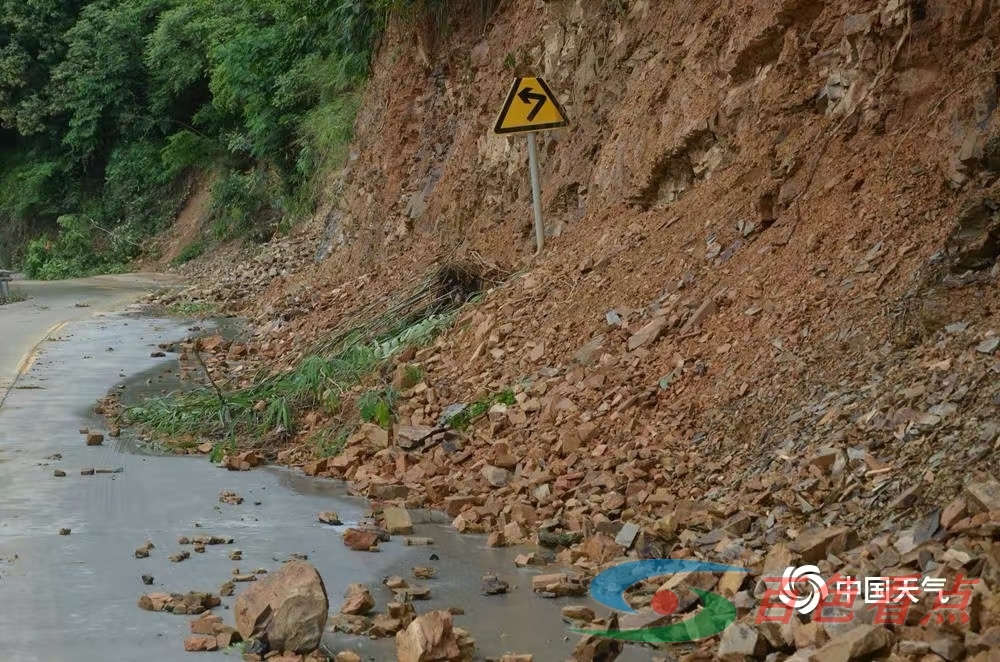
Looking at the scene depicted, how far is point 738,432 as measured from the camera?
732 centimetres

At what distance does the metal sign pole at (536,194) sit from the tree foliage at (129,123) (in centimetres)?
1407

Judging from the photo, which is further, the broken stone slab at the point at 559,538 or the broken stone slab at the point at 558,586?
the broken stone slab at the point at 559,538

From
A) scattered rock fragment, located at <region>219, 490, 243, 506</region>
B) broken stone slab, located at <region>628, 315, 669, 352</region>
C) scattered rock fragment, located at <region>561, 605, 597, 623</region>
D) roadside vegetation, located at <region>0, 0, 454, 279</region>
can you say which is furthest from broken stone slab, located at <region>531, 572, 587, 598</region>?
roadside vegetation, located at <region>0, 0, 454, 279</region>

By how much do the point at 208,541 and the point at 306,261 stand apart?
14.6 m

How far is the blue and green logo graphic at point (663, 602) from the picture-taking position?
526cm

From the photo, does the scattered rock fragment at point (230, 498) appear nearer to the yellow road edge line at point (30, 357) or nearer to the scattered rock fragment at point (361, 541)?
the scattered rock fragment at point (361, 541)

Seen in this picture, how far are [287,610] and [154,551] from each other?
1.95 m

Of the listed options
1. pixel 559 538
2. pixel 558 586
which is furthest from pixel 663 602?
pixel 559 538

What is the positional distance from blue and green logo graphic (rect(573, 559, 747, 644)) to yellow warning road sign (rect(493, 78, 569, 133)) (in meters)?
5.75

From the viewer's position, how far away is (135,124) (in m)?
34.9

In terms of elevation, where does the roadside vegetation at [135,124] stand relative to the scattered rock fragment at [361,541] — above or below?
above

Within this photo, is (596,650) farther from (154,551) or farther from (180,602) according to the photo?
(154,551)

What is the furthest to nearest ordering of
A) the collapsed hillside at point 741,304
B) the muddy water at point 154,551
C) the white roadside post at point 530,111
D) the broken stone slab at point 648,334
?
the white roadside post at point 530,111
the broken stone slab at point 648,334
the collapsed hillside at point 741,304
the muddy water at point 154,551

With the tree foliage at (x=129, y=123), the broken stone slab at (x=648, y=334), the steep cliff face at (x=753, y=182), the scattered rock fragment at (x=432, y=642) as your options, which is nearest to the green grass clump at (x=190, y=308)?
the tree foliage at (x=129, y=123)
